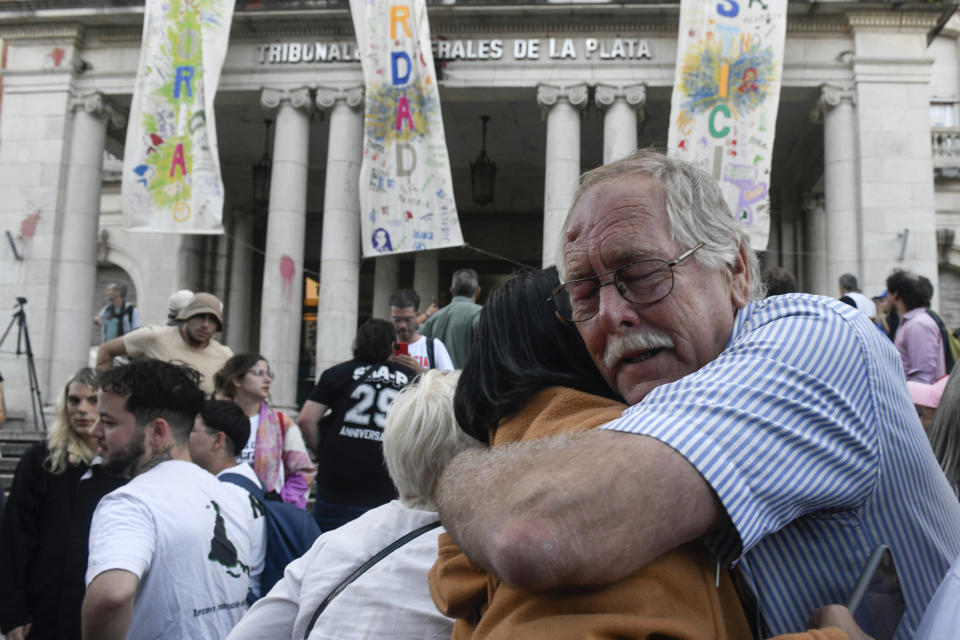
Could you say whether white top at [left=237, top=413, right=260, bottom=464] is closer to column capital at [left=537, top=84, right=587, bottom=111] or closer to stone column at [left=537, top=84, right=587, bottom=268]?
stone column at [left=537, top=84, right=587, bottom=268]

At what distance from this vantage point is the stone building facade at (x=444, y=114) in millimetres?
14875

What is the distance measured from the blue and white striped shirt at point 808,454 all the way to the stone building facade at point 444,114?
504 inches

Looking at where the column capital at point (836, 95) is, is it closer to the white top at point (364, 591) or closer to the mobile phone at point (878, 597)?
the white top at point (364, 591)

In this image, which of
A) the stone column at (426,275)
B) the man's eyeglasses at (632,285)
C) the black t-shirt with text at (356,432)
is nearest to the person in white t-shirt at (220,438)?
the black t-shirt with text at (356,432)

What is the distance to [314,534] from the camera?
3973 mm

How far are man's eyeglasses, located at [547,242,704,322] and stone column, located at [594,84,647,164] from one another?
14.2m

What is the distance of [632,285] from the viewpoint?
1.62 metres

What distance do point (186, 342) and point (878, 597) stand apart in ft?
22.2

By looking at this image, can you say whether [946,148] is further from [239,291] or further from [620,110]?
[239,291]

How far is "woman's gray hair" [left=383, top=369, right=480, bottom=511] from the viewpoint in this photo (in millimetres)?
2459

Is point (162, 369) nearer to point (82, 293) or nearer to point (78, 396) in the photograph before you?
point (78, 396)

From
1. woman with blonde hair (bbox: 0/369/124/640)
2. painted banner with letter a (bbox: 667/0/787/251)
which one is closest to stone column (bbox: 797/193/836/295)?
painted banner with letter a (bbox: 667/0/787/251)

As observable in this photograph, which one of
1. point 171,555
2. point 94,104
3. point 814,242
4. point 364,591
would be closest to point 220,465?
point 171,555

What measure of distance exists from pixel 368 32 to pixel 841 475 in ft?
46.4
